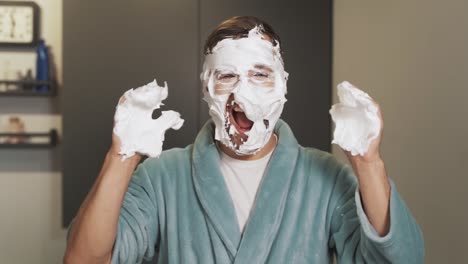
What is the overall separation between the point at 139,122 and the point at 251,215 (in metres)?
0.25

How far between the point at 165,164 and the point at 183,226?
0.43ft

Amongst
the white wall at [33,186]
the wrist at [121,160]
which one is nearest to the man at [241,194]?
the wrist at [121,160]

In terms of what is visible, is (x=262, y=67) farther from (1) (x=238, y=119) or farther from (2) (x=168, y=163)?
(2) (x=168, y=163)

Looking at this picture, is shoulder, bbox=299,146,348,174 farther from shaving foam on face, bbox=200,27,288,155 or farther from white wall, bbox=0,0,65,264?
white wall, bbox=0,0,65,264

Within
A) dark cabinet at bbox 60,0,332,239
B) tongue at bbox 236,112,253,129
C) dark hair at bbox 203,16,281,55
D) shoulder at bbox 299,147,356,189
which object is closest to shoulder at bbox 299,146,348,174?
shoulder at bbox 299,147,356,189

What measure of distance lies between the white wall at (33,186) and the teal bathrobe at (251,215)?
1.10 metres

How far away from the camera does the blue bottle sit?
1596 mm

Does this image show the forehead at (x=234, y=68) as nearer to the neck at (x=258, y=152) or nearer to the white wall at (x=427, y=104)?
the neck at (x=258, y=152)

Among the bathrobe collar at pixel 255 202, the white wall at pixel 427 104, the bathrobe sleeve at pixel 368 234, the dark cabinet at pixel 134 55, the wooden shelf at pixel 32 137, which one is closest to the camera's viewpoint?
the bathrobe sleeve at pixel 368 234

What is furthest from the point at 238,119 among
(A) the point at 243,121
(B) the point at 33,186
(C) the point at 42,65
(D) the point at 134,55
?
(B) the point at 33,186

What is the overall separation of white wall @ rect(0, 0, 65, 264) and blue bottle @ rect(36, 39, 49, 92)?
0.07 m

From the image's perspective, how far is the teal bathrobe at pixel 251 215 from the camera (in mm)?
701

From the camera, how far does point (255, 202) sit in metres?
0.74

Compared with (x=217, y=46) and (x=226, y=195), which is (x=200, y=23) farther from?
(x=226, y=195)
